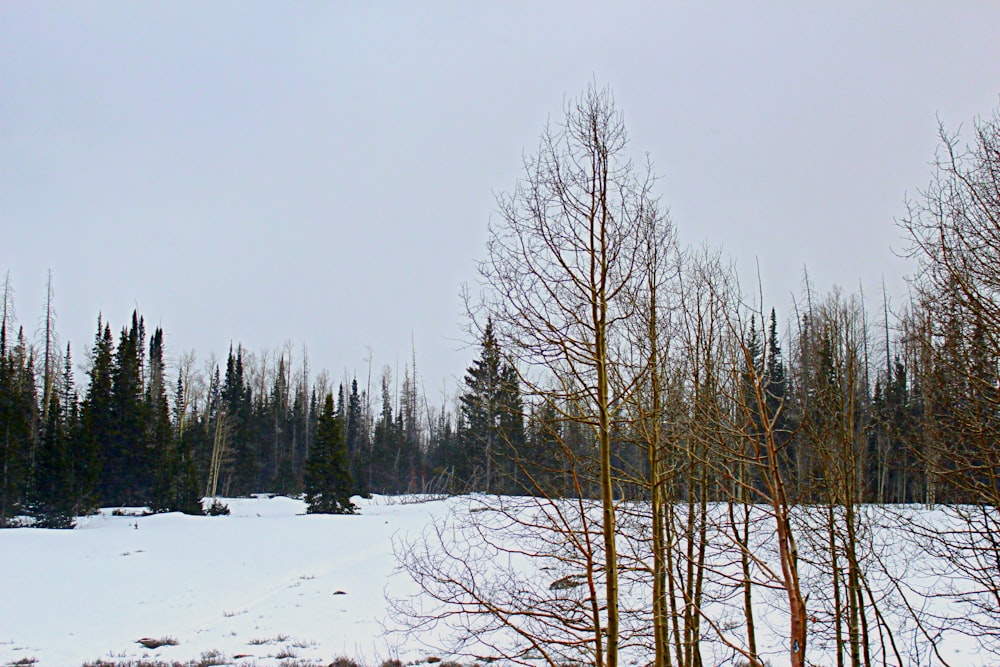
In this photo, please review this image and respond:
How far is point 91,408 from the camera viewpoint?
35.0 meters

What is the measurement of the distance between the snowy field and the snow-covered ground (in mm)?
43

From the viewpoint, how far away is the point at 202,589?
63.1ft

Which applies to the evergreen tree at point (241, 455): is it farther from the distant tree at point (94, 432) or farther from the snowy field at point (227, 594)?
the snowy field at point (227, 594)

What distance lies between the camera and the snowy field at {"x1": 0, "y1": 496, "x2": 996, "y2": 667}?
13406mm

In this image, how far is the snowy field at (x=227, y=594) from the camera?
1341 centimetres

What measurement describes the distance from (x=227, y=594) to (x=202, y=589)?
82 centimetres

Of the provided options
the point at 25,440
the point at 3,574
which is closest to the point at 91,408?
the point at 25,440

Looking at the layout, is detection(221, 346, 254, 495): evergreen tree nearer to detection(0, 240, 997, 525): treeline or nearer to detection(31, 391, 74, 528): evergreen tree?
detection(0, 240, 997, 525): treeline

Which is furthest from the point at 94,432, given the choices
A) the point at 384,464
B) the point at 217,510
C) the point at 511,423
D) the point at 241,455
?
the point at 511,423

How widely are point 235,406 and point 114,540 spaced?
3131cm

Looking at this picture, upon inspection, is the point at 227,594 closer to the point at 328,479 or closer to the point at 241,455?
the point at 328,479

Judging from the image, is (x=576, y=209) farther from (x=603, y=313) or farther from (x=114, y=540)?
(x=114, y=540)

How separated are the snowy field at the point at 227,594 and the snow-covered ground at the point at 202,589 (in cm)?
4

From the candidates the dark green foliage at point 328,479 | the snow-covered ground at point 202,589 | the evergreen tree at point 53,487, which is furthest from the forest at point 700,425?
the dark green foliage at point 328,479
